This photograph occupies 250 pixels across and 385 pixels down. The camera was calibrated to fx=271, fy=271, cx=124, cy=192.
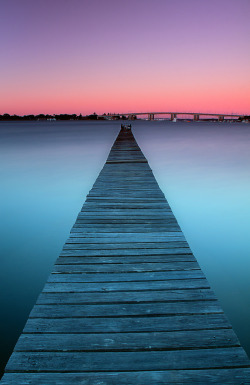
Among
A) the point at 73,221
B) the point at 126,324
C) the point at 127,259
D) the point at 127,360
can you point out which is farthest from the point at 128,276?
the point at 73,221

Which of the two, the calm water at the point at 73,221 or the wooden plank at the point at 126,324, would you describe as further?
the calm water at the point at 73,221

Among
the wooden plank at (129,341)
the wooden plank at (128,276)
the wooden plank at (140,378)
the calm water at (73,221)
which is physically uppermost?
the wooden plank at (128,276)

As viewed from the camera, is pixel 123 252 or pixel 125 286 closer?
pixel 125 286

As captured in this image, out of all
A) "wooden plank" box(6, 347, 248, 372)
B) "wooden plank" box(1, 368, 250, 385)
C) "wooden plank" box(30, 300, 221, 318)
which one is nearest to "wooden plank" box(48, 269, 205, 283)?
"wooden plank" box(30, 300, 221, 318)

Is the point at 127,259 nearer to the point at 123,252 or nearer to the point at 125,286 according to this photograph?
the point at 123,252

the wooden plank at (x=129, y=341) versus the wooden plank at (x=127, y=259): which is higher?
the wooden plank at (x=127, y=259)

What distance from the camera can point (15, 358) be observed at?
177 centimetres

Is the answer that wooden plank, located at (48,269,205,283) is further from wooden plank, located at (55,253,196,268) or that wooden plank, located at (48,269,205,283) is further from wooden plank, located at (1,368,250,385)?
wooden plank, located at (1,368,250,385)

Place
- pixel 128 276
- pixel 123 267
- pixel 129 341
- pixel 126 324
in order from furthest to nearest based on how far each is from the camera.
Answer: pixel 123 267 → pixel 128 276 → pixel 126 324 → pixel 129 341

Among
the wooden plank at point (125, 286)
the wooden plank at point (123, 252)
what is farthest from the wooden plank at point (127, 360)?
the wooden plank at point (123, 252)

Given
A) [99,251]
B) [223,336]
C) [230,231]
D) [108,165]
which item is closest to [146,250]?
[99,251]

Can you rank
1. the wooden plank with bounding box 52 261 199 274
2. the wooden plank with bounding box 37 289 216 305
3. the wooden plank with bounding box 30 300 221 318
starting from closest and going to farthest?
1. the wooden plank with bounding box 30 300 221 318
2. the wooden plank with bounding box 37 289 216 305
3. the wooden plank with bounding box 52 261 199 274


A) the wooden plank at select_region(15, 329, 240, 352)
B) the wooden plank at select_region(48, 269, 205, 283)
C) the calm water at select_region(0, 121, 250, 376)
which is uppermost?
the wooden plank at select_region(48, 269, 205, 283)

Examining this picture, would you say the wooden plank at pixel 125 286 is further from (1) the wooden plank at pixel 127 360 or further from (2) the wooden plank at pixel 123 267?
(1) the wooden plank at pixel 127 360
